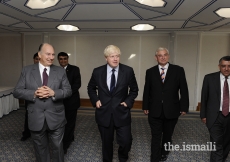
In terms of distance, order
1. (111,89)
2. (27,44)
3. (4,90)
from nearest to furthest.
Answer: (111,89) → (4,90) → (27,44)

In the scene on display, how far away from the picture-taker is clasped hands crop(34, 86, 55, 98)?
2.14m

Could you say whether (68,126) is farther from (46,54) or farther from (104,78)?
(46,54)

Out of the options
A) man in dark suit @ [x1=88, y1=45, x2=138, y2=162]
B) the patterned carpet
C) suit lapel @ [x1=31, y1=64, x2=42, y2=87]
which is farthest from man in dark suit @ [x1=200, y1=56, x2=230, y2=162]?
suit lapel @ [x1=31, y1=64, x2=42, y2=87]

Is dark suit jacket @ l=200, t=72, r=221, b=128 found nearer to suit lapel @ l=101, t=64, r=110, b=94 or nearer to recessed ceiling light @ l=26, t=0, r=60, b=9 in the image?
suit lapel @ l=101, t=64, r=110, b=94

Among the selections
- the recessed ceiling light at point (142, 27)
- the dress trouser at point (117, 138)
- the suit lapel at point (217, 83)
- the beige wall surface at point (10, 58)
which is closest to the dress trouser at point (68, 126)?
the dress trouser at point (117, 138)

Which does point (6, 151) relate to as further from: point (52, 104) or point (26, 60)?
point (26, 60)

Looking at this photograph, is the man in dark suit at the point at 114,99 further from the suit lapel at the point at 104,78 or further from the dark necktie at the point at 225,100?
the dark necktie at the point at 225,100

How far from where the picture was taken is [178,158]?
3.13 metres

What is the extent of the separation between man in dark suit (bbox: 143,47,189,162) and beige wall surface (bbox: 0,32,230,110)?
4031mm

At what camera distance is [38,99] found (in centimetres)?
223

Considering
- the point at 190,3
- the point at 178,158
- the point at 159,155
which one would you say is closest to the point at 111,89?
the point at 159,155

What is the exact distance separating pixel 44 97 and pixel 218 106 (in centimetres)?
216

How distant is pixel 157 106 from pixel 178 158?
101 centimetres

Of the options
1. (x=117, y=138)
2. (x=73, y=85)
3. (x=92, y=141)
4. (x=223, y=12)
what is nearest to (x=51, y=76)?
(x=73, y=85)
